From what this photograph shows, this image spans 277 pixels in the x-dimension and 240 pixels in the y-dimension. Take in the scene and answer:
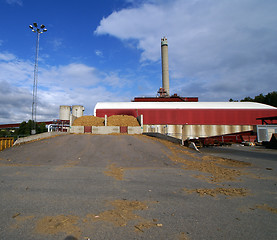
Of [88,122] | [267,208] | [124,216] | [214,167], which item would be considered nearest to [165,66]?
[88,122]

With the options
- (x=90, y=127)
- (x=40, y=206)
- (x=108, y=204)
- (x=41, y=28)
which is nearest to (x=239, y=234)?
(x=108, y=204)

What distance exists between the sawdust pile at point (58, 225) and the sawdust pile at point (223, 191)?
3.76 meters

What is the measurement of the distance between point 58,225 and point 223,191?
197 inches

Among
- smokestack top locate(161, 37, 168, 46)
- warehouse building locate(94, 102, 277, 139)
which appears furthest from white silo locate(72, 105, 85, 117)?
smokestack top locate(161, 37, 168, 46)

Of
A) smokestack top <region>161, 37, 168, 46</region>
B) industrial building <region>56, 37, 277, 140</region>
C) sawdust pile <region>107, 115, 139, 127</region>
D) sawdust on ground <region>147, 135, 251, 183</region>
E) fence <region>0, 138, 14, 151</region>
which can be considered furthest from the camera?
smokestack top <region>161, 37, 168, 46</region>

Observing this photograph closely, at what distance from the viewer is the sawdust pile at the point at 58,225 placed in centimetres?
318

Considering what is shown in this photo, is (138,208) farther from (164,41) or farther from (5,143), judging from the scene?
(164,41)

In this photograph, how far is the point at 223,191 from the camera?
567 centimetres

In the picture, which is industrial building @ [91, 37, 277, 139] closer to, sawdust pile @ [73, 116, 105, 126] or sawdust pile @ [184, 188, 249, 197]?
sawdust pile @ [73, 116, 105, 126]

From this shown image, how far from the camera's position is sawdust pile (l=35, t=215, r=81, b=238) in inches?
125

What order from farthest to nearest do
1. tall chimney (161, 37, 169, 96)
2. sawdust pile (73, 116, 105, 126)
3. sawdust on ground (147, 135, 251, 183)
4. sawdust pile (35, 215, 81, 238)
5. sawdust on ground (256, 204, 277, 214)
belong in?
tall chimney (161, 37, 169, 96)
sawdust pile (73, 116, 105, 126)
sawdust on ground (147, 135, 251, 183)
sawdust on ground (256, 204, 277, 214)
sawdust pile (35, 215, 81, 238)

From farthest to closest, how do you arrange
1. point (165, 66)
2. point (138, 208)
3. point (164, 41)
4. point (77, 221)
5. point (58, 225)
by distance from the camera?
point (164, 41) → point (165, 66) → point (138, 208) → point (77, 221) → point (58, 225)

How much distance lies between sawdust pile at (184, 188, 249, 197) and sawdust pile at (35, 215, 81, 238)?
3761mm

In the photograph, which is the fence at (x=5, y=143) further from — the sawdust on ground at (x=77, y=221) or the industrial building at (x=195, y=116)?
the industrial building at (x=195, y=116)
